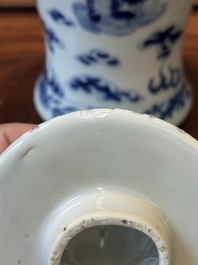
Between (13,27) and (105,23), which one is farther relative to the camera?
(13,27)

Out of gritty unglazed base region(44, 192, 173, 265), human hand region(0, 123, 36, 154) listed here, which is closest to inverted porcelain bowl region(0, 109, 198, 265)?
gritty unglazed base region(44, 192, 173, 265)

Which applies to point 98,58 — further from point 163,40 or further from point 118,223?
point 118,223

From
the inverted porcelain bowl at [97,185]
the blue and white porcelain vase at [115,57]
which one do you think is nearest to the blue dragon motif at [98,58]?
the blue and white porcelain vase at [115,57]

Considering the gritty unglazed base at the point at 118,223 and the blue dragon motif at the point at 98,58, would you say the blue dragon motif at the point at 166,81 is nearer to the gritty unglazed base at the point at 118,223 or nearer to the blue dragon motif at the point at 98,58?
the blue dragon motif at the point at 98,58

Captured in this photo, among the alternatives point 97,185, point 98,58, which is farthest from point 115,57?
point 97,185

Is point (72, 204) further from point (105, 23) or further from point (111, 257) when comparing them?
point (105, 23)

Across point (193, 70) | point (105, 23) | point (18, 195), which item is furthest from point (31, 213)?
point (193, 70)
